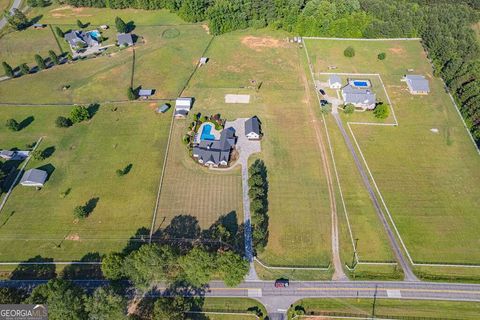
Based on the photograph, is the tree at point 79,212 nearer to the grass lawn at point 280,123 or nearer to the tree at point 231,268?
the tree at point 231,268

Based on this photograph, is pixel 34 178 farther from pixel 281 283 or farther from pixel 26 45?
pixel 26 45

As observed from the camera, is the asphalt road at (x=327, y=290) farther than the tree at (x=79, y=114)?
No

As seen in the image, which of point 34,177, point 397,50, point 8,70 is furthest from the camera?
point 397,50

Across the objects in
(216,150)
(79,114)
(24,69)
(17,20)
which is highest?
(17,20)

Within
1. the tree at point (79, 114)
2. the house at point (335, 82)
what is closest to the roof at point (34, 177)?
the tree at point (79, 114)

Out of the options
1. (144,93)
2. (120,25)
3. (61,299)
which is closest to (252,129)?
(144,93)

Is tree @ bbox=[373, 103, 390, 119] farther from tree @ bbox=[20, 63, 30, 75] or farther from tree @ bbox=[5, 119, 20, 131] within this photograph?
tree @ bbox=[20, 63, 30, 75]

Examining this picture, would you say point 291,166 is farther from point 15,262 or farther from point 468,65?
point 468,65
